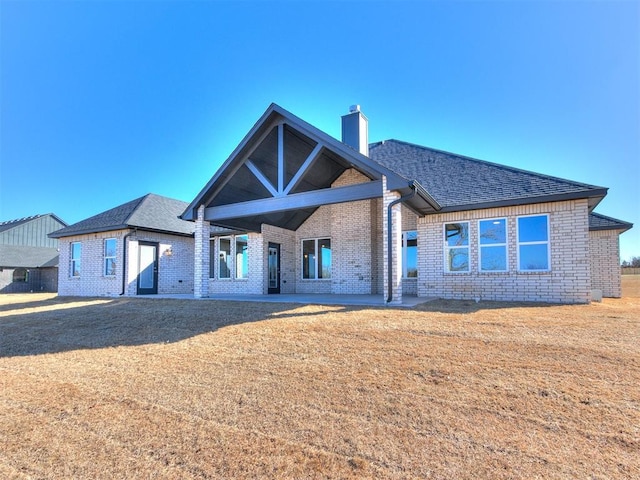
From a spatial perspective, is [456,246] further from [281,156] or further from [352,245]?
[281,156]

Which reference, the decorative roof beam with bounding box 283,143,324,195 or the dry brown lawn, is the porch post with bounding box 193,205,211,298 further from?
the dry brown lawn

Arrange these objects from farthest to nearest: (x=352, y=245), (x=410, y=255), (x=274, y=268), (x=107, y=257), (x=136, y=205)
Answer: (x=136, y=205) < (x=107, y=257) < (x=274, y=268) < (x=352, y=245) < (x=410, y=255)

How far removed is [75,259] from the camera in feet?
55.4

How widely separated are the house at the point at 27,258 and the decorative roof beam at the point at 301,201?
2247 centimetres

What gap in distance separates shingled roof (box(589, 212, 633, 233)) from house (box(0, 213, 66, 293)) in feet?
110

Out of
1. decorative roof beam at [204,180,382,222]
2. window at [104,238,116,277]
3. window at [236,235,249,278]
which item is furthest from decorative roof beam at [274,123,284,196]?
window at [104,238,116,277]

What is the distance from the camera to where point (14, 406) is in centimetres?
359

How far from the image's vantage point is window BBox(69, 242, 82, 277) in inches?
656

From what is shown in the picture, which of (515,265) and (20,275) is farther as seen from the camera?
(20,275)

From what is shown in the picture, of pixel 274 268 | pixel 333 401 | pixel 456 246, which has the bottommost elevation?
pixel 333 401

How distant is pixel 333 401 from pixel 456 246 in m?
8.86

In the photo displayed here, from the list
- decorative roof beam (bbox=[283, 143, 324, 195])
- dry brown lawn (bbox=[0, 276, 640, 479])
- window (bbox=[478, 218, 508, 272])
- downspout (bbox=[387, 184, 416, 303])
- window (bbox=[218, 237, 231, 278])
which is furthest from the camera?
window (bbox=[218, 237, 231, 278])

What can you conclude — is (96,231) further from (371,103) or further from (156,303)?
(371,103)

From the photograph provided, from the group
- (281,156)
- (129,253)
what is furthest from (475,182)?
(129,253)
